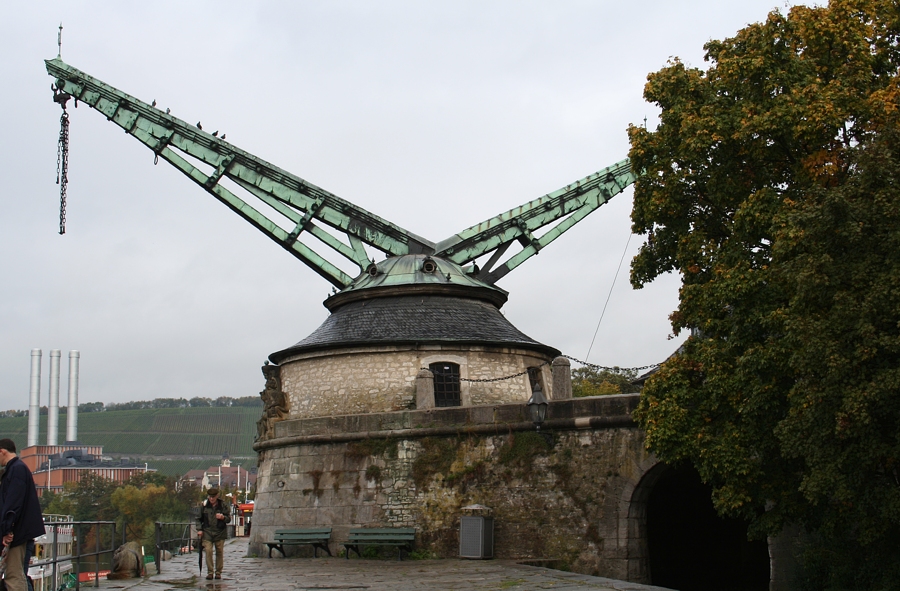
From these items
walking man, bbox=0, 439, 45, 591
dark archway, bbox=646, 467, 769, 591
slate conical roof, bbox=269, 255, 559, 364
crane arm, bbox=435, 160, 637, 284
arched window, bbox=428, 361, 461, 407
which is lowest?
dark archway, bbox=646, 467, 769, 591

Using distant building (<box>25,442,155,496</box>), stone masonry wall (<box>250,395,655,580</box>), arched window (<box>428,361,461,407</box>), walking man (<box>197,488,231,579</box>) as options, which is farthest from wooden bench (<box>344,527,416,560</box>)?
distant building (<box>25,442,155,496</box>)

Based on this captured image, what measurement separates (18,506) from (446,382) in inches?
620

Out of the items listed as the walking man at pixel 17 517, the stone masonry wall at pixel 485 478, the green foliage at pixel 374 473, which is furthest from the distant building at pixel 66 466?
the walking man at pixel 17 517

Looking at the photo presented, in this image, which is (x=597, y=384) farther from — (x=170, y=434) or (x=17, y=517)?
(x=170, y=434)

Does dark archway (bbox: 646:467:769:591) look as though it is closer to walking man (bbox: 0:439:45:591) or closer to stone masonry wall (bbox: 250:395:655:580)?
stone masonry wall (bbox: 250:395:655:580)

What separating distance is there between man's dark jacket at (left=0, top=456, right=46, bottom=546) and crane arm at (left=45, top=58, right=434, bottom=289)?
18542mm

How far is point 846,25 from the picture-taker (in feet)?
49.8

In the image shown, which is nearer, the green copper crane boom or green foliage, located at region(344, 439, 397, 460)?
green foliage, located at region(344, 439, 397, 460)

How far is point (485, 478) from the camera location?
20.2 m

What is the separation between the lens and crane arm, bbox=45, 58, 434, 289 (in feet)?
91.9

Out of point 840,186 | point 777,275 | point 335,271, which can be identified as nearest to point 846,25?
point 840,186

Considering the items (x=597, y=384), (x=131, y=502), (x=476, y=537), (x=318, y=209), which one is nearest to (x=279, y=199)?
(x=318, y=209)

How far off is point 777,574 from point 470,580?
610 cm

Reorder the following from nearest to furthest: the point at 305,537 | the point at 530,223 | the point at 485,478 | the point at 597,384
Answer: the point at 485,478 < the point at 305,537 < the point at 530,223 < the point at 597,384
